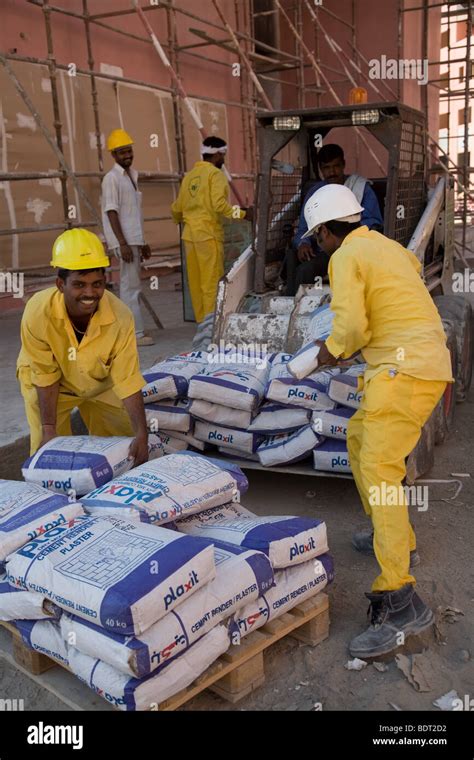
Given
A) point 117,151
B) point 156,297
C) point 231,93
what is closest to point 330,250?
point 117,151

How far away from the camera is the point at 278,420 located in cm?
425

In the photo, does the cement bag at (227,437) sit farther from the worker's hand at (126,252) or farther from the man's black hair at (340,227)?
the worker's hand at (126,252)

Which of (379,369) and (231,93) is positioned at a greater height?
(231,93)

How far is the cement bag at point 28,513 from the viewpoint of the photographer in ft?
9.07

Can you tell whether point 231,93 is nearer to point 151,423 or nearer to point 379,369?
point 151,423

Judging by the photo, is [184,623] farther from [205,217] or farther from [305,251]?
[205,217]

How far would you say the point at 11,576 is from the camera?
260 cm

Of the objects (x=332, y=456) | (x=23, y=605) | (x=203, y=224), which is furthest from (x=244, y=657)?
(x=203, y=224)

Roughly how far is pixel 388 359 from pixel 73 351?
1.60 meters

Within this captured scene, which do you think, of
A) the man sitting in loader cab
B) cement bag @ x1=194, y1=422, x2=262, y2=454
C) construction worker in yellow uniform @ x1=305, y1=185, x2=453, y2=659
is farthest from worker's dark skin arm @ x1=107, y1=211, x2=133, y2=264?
construction worker in yellow uniform @ x1=305, y1=185, x2=453, y2=659

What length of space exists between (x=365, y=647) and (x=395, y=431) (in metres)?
0.81

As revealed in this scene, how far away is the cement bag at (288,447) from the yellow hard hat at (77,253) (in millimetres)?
1466

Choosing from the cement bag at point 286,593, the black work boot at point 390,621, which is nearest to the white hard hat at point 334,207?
the cement bag at point 286,593

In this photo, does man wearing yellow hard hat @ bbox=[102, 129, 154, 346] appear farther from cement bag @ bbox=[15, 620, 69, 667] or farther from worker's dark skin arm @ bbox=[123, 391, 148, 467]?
cement bag @ bbox=[15, 620, 69, 667]
